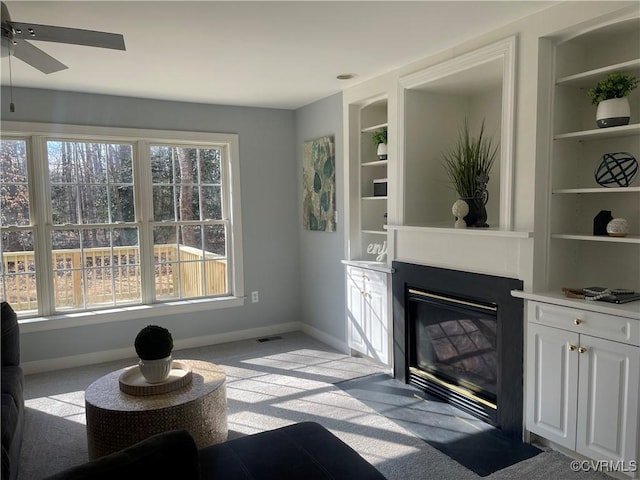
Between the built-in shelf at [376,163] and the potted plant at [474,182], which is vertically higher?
the built-in shelf at [376,163]

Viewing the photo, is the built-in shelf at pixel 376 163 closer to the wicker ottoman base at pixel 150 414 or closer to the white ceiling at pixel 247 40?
the white ceiling at pixel 247 40

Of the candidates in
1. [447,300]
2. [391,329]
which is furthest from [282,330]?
[447,300]

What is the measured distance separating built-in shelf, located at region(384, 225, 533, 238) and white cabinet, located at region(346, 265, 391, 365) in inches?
20.1

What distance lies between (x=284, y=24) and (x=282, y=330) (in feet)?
11.1

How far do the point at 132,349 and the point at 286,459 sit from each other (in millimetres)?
3104

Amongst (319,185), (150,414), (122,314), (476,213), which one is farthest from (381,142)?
(122,314)

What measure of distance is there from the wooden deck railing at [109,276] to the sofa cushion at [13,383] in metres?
1.47

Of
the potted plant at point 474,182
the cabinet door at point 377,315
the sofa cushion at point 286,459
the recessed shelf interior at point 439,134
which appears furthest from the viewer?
the cabinet door at point 377,315

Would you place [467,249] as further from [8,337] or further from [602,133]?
[8,337]

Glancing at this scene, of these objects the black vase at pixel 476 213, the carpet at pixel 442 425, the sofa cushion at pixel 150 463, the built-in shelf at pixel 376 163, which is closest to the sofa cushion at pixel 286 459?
the sofa cushion at pixel 150 463

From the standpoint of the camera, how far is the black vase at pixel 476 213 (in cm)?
321

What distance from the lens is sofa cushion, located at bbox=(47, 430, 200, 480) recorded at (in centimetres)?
119

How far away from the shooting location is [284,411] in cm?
325

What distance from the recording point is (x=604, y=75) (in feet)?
8.30
